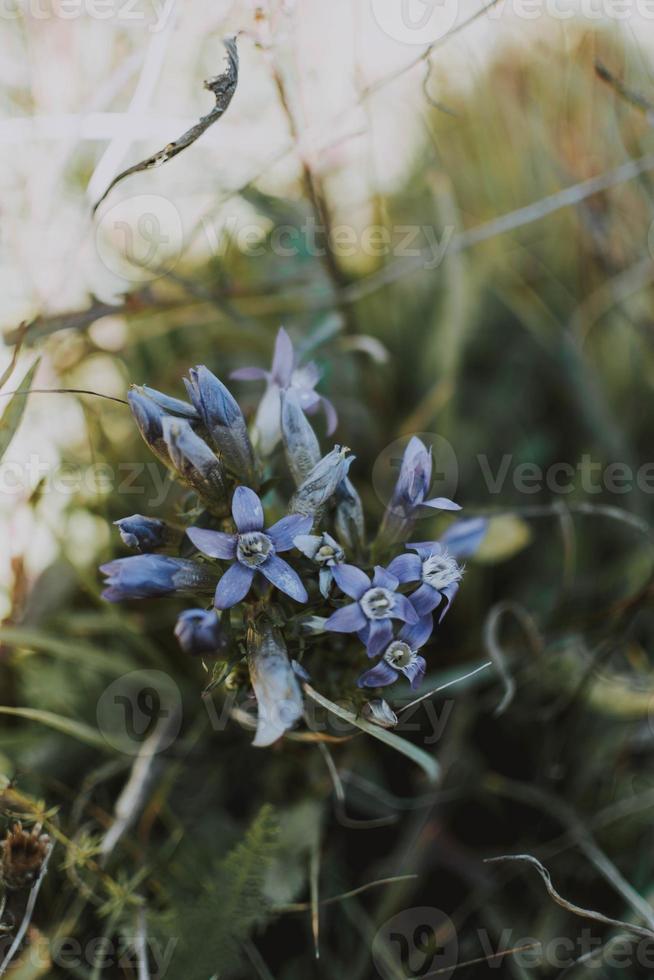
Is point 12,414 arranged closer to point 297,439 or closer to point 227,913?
point 297,439

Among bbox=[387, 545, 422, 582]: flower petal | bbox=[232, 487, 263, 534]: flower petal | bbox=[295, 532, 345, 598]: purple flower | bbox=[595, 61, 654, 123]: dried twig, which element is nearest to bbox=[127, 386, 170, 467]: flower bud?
bbox=[232, 487, 263, 534]: flower petal

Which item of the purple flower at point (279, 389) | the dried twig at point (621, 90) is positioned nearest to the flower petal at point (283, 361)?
the purple flower at point (279, 389)

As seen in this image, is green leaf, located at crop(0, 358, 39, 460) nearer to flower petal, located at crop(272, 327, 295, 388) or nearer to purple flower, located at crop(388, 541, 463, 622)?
flower petal, located at crop(272, 327, 295, 388)

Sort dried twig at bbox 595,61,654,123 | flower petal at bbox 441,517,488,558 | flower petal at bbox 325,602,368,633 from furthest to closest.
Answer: dried twig at bbox 595,61,654,123, flower petal at bbox 441,517,488,558, flower petal at bbox 325,602,368,633

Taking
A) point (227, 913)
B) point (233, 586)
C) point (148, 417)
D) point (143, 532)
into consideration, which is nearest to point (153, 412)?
point (148, 417)

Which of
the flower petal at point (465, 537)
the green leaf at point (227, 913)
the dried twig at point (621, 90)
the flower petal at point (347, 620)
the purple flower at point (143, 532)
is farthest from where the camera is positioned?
the dried twig at point (621, 90)

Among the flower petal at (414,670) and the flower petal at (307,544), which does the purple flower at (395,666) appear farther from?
the flower petal at (307,544)

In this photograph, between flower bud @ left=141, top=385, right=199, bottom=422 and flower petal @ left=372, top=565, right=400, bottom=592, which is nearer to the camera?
flower petal @ left=372, top=565, right=400, bottom=592
